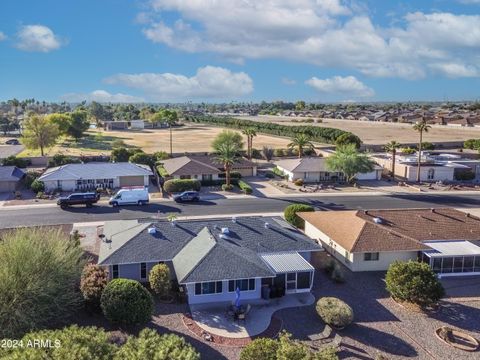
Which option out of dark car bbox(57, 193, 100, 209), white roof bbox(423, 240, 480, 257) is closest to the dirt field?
dark car bbox(57, 193, 100, 209)

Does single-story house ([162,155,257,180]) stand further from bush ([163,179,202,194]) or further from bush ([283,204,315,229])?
bush ([283,204,315,229])

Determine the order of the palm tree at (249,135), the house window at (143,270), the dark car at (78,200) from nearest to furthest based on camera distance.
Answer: the house window at (143,270) → the dark car at (78,200) → the palm tree at (249,135)

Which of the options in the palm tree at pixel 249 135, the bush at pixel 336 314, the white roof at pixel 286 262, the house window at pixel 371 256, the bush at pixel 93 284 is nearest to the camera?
the bush at pixel 336 314

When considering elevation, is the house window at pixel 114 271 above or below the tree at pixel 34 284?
below

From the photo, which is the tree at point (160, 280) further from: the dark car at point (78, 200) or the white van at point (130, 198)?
the dark car at point (78, 200)

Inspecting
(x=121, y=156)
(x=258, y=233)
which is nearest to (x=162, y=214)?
(x=258, y=233)

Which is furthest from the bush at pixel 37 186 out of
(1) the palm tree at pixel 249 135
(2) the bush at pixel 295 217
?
(1) the palm tree at pixel 249 135

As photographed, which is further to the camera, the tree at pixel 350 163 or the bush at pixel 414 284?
the tree at pixel 350 163

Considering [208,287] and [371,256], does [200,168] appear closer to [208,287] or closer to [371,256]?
[371,256]
